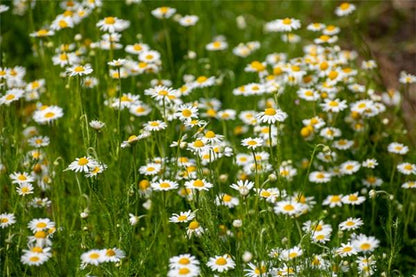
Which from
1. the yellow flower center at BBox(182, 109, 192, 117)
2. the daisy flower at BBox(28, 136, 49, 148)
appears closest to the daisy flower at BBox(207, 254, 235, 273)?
the yellow flower center at BBox(182, 109, 192, 117)

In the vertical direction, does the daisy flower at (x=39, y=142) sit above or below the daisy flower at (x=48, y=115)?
below

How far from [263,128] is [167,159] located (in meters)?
0.52

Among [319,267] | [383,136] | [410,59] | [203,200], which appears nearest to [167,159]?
[203,200]

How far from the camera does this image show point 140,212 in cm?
334

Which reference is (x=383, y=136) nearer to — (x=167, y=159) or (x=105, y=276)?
(x=167, y=159)

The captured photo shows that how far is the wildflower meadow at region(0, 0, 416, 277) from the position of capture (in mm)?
2576

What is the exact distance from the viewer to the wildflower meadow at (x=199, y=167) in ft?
8.45

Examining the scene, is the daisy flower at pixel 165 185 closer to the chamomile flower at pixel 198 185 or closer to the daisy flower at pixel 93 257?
the chamomile flower at pixel 198 185

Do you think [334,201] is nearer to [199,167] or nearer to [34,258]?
[199,167]

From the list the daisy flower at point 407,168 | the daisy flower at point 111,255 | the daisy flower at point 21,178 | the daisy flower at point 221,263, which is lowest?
the daisy flower at point 407,168

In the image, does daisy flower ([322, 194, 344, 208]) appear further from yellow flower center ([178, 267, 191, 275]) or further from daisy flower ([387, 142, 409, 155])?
yellow flower center ([178, 267, 191, 275])

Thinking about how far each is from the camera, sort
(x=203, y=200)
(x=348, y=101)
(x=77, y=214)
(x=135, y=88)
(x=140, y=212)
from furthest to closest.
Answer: (x=135, y=88) → (x=348, y=101) → (x=140, y=212) → (x=77, y=214) → (x=203, y=200)

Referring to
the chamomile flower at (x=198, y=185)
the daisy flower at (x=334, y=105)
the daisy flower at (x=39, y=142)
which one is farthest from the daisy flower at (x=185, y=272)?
the daisy flower at (x=334, y=105)

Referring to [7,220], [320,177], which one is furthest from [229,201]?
[7,220]
